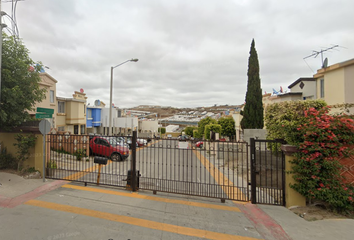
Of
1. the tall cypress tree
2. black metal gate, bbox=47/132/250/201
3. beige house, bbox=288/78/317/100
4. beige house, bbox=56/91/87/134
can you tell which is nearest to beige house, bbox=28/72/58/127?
beige house, bbox=56/91/87/134

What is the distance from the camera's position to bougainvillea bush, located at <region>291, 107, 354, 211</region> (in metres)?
4.25

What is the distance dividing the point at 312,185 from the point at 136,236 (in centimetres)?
440

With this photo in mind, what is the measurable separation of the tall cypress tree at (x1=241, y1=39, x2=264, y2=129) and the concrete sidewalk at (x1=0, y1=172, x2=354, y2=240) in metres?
14.8

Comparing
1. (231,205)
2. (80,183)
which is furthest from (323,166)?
(80,183)

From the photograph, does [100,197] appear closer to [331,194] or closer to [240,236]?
[240,236]

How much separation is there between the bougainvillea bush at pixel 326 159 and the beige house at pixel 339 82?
7.97 metres

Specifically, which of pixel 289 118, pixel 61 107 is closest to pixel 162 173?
pixel 289 118

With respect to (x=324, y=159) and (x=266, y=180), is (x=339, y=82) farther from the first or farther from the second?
(x=266, y=180)

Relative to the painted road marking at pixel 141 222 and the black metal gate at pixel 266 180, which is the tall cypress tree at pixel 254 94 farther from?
the painted road marking at pixel 141 222

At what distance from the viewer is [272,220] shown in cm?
422

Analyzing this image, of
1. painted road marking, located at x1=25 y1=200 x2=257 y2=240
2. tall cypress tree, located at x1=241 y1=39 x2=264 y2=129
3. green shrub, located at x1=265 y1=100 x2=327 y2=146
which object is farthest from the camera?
tall cypress tree, located at x1=241 y1=39 x2=264 y2=129

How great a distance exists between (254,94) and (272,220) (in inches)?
637

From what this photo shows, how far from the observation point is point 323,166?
Result: 431 cm

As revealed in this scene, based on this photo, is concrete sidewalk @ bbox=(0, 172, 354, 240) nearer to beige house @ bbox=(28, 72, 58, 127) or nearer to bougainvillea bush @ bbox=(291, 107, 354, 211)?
bougainvillea bush @ bbox=(291, 107, 354, 211)
